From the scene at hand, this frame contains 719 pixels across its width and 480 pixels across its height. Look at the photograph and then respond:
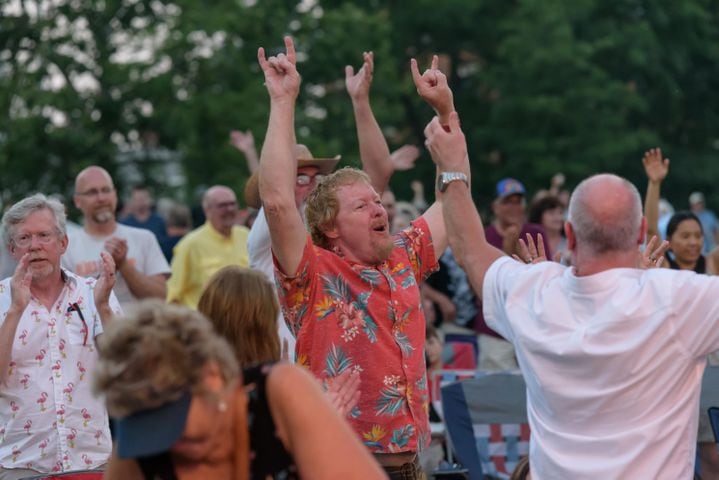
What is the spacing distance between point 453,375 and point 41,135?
15019 mm

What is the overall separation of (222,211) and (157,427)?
8.38m

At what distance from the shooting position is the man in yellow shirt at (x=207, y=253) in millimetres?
11188

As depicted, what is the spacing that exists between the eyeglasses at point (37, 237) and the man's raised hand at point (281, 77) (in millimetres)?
1506

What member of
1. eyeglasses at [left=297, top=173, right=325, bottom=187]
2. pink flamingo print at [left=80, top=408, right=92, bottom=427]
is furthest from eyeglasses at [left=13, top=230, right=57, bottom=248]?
eyeglasses at [left=297, top=173, right=325, bottom=187]

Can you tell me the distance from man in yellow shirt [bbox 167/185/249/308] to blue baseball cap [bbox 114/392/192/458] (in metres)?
7.72

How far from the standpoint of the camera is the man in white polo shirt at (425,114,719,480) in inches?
173

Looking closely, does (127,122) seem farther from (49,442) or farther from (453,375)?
(49,442)

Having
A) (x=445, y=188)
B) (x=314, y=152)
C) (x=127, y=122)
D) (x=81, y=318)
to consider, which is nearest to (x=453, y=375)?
(x=81, y=318)

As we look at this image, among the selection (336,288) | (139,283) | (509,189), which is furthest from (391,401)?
(509,189)

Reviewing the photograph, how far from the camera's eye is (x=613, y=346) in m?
4.43

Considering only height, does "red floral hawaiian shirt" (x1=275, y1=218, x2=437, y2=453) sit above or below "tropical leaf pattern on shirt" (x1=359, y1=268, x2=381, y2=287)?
below

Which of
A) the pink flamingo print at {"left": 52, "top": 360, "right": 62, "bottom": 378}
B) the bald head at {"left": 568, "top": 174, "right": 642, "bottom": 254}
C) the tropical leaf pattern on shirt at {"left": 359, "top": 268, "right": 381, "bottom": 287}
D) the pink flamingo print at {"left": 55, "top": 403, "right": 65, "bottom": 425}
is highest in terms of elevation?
the bald head at {"left": 568, "top": 174, "right": 642, "bottom": 254}

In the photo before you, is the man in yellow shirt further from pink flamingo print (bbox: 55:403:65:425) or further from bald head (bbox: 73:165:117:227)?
pink flamingo print (bbox: 55:403:65:425)

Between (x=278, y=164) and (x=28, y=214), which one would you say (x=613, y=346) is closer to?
(x=278, y=164)
